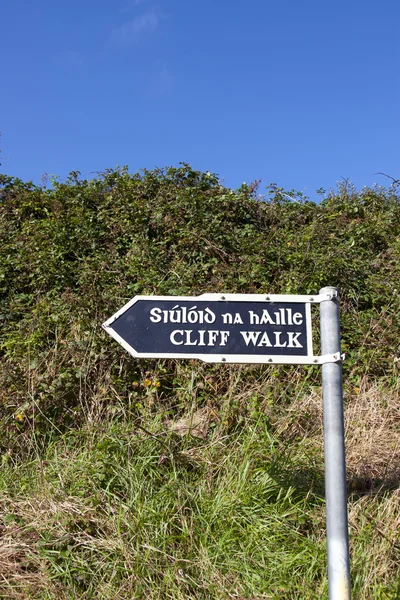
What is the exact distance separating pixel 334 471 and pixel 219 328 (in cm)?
71

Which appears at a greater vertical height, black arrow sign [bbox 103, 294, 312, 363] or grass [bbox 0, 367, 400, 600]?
black arrow sign [bbox 103, 294, 312, 363]

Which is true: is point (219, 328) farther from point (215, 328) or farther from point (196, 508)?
point (196, 508)

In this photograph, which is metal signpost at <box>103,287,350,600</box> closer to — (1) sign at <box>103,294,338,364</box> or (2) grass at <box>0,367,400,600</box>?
(1) sign at <box>103,294,338,364</box>

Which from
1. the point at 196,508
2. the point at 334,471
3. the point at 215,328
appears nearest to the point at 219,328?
the point at 215,328

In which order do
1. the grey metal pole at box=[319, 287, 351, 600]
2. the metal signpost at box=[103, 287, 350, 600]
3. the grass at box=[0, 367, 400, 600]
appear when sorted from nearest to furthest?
the grey metal pole at box=[319, 287, 351, 600], the metal signpost at box=[103, 287, 350, 600], the grass at box=[0, 367, 400, 600]

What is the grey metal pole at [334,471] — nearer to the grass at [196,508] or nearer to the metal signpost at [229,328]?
the metal signpost at [229,328]

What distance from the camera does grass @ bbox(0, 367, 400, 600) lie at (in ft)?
9.11

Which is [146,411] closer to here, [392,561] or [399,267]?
[392,561]

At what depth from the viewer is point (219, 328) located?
88.0 inches

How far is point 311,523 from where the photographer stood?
3.14 meters

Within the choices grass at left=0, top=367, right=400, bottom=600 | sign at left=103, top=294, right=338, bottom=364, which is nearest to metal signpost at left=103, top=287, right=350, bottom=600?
sign at left=103, top=294, right=338, bottom=364

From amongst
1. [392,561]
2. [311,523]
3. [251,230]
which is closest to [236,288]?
[251,230]

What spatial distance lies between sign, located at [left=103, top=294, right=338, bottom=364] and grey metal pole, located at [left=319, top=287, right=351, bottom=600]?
0.13 m

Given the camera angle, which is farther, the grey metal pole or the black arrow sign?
the black arrow sign
